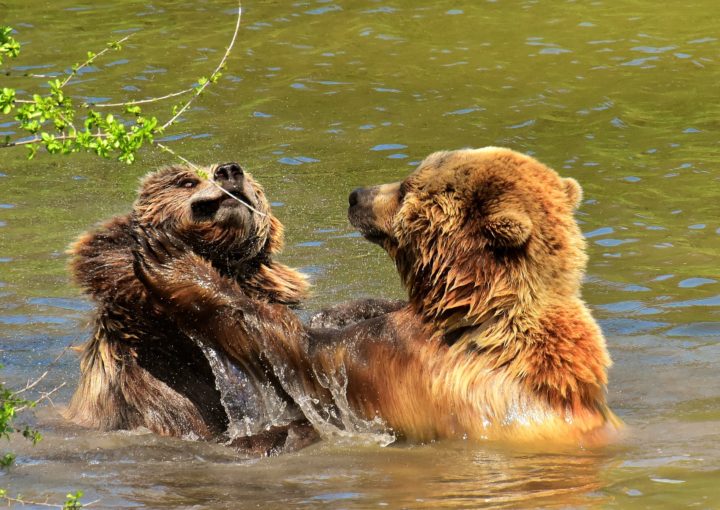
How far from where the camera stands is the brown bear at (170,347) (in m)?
7.23

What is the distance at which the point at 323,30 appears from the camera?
733 inches

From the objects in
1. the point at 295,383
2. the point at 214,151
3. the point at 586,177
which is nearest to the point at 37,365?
the point at 295,383

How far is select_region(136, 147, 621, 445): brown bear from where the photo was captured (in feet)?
22.1

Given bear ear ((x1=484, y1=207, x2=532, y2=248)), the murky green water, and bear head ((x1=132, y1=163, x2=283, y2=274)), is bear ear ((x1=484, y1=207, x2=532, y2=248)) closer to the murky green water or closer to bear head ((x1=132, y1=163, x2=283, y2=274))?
the murky green water

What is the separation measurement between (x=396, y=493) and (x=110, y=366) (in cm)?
203

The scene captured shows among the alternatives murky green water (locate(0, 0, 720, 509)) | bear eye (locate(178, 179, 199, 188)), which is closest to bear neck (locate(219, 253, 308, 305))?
bear eye (locate(178, 179, 199, 188))

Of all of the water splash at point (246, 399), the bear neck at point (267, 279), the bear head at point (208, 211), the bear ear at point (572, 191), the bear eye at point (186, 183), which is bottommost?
the water splash at point (246, 399)

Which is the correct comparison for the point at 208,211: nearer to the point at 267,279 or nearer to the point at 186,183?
the point at 186,183

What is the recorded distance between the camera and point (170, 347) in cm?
737

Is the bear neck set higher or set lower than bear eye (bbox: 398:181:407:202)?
lower

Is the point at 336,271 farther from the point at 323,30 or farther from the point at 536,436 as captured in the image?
the point at 323,30

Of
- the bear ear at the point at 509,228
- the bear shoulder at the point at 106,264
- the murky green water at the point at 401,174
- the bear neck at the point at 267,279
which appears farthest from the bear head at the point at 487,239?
the bear shoulder at the point at 106,264

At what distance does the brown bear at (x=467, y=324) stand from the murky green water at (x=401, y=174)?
0.23 meters

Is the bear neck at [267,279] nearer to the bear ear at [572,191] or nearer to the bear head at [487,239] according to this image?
the bear head at [487,239]
